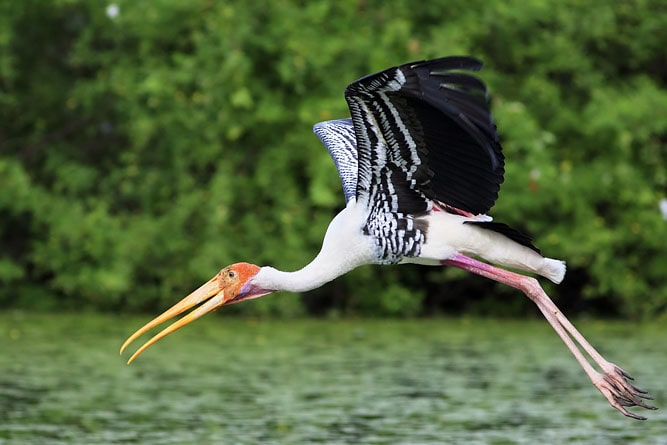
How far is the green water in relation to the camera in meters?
9.40

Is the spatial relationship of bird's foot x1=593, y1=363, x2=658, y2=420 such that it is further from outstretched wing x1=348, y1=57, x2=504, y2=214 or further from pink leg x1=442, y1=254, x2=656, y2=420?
outstretched wing x1=348, y1=57, x2=504, y2=214

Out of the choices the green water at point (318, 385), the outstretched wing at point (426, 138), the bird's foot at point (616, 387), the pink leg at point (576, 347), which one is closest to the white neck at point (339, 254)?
the outstretched wing at point (426, 138)

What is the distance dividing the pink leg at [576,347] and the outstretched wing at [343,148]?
876 mm

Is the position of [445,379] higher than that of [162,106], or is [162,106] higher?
[162,106]

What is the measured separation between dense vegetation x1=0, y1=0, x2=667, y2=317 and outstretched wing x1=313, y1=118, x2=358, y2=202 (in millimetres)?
5634

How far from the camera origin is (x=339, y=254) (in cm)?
813

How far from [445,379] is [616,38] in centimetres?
705

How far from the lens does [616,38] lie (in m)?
17.2

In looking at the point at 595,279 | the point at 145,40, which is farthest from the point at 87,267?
the point at 595,279

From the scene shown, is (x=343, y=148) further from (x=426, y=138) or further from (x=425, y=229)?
(x=426, y=138)

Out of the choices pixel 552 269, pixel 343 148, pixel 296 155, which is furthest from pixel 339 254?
pixel 296 155

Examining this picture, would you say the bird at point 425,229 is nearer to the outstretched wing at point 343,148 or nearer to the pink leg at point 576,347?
the pink leg at point 576,347

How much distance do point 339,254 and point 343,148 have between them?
1.59 meters

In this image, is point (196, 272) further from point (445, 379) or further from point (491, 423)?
point (491, 423)
